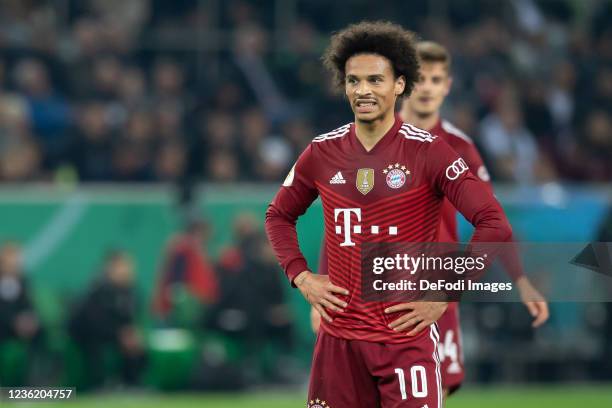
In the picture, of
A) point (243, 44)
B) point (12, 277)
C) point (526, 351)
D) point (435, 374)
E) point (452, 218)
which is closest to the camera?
point (435, 374)

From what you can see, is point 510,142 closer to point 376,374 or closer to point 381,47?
point 381,47

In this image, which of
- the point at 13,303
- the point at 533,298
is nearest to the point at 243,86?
the point at 13,303

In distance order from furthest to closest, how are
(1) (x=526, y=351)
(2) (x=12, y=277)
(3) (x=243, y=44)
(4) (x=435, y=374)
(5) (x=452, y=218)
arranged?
(3) (x=243, y=44) < (1) (x=526, y=351) < (2) (x=12, y=277) < (5) (x=452, y=218) < (4) (x=435, y=374)

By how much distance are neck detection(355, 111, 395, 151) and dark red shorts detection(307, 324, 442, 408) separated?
0.88 metres

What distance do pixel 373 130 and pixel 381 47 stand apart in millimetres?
375

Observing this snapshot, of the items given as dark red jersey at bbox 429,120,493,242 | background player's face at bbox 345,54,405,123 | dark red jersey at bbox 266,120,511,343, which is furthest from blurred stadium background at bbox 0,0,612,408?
background player's face at bbox 345,54,405,123

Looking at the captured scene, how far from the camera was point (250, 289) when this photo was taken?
1299cm

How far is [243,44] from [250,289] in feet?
11.8

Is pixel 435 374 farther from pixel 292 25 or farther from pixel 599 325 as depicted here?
pixel 292 25

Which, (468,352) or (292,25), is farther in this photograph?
(292,25)

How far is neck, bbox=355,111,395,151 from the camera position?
579cm

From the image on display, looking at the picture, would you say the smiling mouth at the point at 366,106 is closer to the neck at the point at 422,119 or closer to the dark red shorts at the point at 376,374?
the dark red shorts at the point at 376,374

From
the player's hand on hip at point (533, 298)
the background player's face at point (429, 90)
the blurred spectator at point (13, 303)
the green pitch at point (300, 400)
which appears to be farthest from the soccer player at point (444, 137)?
the blurred spectator at point (13, 303)

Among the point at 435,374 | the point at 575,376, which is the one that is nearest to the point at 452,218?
Answer: the point at 435,374
